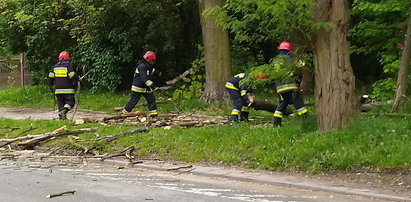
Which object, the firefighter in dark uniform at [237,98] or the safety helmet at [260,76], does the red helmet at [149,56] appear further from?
the safety helmet at [260,76]

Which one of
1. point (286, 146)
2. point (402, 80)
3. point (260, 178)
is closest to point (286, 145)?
point (286, 146)

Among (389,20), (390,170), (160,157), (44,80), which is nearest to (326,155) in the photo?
(390,170)

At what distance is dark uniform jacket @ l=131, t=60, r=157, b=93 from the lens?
43.6 ft

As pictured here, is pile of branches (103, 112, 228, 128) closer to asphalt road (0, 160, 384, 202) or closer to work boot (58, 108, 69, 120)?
work boot (58, 108, 69, 120)

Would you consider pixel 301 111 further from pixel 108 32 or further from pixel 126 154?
pixel 108 32

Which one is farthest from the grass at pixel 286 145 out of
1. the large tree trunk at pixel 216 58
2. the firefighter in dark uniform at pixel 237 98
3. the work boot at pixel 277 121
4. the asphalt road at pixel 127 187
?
the large tree trunk at pixel 216 58

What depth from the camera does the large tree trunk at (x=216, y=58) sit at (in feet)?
51.4

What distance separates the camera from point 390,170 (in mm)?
7504

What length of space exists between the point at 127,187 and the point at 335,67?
13.0 feet

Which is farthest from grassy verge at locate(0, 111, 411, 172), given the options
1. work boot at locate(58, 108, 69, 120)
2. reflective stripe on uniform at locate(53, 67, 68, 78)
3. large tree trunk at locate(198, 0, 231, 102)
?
large tree trunk at locate(198, 0, 231, 102)

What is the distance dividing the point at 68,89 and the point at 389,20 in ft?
26.3

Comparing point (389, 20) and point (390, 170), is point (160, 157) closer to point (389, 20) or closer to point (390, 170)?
point (390, 170)

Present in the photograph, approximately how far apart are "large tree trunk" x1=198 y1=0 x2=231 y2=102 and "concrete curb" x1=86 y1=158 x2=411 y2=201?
6.57m

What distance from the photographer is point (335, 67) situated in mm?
9102
